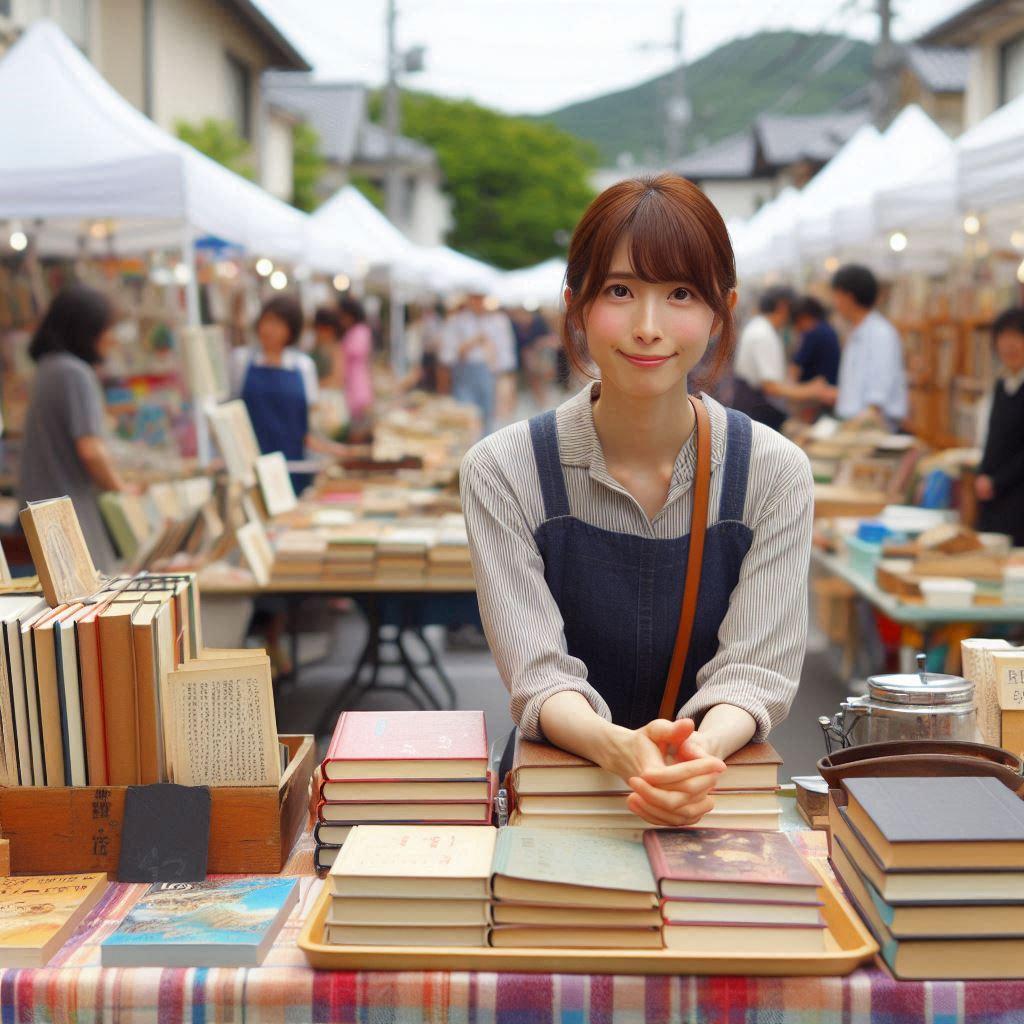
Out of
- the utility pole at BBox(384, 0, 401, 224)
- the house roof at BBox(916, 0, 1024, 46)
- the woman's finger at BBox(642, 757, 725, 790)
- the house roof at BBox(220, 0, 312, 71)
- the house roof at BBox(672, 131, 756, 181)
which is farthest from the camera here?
the house roof at BBox(672, 131, 756, 181)

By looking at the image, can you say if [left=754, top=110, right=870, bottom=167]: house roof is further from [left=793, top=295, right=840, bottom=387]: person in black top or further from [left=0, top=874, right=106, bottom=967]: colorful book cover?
[left=0, top=874, right=106, bottom=967]: colorful book cover

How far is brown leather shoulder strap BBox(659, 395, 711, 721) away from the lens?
208 cm

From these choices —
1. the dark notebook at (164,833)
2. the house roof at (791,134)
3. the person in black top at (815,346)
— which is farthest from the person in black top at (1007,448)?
the house roof at (791,134)

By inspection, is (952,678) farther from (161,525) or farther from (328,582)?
(161,525)

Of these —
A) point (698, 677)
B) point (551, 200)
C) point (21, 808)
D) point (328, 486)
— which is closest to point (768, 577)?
point (698, 677)

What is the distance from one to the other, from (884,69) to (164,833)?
17124 millimetres

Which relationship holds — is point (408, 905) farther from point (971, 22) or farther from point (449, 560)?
point (971, 22)

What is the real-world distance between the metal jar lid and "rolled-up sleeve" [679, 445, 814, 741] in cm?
17

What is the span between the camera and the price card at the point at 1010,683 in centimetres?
221

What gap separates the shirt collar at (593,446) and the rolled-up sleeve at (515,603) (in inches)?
4.9

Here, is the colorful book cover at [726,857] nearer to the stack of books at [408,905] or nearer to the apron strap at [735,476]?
the stack of books at [408,905]

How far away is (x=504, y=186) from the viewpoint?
6362 centimetres

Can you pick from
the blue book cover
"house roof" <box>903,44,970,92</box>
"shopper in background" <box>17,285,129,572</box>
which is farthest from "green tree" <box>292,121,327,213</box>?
the blue book cover

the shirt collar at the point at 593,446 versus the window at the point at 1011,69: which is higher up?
the window at the point at 1011,69
